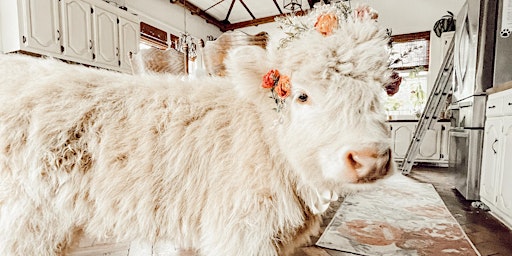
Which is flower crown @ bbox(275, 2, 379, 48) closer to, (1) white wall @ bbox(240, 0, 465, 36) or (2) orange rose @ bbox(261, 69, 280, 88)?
(2) orange rose @ bbox(261, 69, 280, 88)

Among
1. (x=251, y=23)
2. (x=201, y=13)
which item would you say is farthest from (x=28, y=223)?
(x=251, y=23)

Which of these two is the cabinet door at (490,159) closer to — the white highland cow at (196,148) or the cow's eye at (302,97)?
the white highland cow at (196,148)

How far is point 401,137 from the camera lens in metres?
5.59

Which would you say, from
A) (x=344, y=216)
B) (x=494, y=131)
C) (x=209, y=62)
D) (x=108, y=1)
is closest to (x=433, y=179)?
(x=494, y=131)

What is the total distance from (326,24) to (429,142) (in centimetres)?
549

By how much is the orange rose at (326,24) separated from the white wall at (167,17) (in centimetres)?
550

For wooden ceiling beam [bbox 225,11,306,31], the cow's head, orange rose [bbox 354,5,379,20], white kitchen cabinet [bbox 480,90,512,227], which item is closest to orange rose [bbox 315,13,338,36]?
the cow's head

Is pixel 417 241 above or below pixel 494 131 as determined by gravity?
below

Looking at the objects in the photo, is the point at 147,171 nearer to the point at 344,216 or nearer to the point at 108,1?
the point at 344,216

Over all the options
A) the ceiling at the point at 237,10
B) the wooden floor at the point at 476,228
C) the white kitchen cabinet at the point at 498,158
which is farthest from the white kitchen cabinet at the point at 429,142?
the ceiling at the point at 237,10

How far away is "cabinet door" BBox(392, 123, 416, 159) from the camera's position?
5523 millimetres

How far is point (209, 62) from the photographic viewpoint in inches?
62.1

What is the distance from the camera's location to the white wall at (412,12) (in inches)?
235

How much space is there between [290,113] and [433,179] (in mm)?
4268
